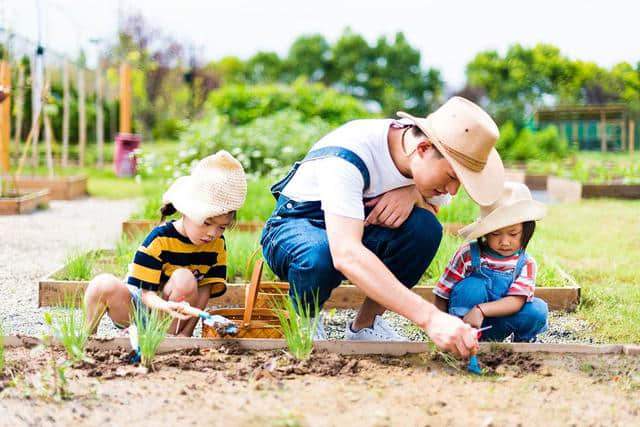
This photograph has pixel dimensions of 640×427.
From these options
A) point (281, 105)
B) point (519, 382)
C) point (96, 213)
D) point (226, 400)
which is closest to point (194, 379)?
point (226, 400)

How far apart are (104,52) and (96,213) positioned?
1262 centimetres

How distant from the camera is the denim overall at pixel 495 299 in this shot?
129 inches

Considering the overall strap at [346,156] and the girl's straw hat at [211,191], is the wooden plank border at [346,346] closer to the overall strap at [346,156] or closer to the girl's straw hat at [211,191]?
the girl's straw hat at [211,191]

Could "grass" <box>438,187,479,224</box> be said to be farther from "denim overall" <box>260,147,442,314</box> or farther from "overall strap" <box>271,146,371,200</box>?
"overall strap" <box>271,146,371,200</box>

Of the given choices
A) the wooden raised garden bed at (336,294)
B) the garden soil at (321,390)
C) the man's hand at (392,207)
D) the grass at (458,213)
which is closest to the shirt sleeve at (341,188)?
the man's hand at (392,207)

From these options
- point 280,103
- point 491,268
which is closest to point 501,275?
point 491,268

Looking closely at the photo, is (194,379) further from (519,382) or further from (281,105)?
(281,105)

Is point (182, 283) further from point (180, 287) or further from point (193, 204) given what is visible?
point (193, 204)

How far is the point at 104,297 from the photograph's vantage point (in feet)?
10.1

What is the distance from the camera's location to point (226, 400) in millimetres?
2295

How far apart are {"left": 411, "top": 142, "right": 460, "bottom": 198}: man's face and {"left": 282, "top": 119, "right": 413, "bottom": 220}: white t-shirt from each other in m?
0.20

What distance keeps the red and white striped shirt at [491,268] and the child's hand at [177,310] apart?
1.16 m

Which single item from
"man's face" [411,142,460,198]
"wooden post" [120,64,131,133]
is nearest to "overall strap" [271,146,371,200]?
"man's face" [411,142,460,198]

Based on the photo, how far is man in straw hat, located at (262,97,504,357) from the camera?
101 inches
